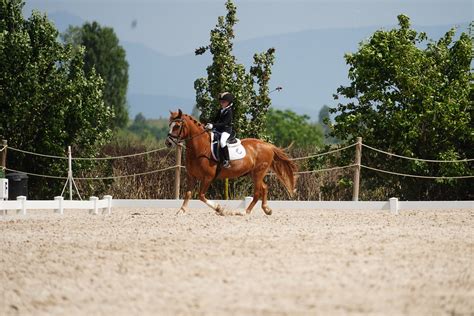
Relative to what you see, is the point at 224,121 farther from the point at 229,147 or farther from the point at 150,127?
the point at 150,127

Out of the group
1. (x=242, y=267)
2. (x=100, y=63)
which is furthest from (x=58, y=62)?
(x=100, y=63)

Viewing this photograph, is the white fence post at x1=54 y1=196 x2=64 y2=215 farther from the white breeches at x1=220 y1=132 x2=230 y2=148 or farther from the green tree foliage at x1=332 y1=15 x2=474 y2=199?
the green tree foliage at x1=332 y1=15 x2=474 y2=199

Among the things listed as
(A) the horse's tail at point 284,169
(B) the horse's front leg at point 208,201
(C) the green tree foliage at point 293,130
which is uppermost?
(C) the green tree foliage at point 293,130

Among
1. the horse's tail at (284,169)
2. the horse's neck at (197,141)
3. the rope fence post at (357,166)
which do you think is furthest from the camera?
the rope fence post at (357,166)

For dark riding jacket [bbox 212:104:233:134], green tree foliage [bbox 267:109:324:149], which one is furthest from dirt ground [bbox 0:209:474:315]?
green tree foliage [bbox 267:109:324:149]

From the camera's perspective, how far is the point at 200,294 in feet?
25.4

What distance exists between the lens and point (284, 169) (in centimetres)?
1725

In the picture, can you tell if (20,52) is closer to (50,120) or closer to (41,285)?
(50,120)

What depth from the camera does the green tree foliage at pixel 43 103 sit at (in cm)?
2109

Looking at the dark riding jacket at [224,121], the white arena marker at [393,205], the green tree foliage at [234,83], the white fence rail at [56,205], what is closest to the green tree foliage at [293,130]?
the green tree foliage at [234,83]

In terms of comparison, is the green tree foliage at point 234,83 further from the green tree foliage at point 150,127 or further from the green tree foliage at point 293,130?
the green tree foliage at point 150,127

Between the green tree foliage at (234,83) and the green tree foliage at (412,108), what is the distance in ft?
6.54

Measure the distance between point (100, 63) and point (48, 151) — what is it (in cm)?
4389

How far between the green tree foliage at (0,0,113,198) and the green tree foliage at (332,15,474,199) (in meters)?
6.40
